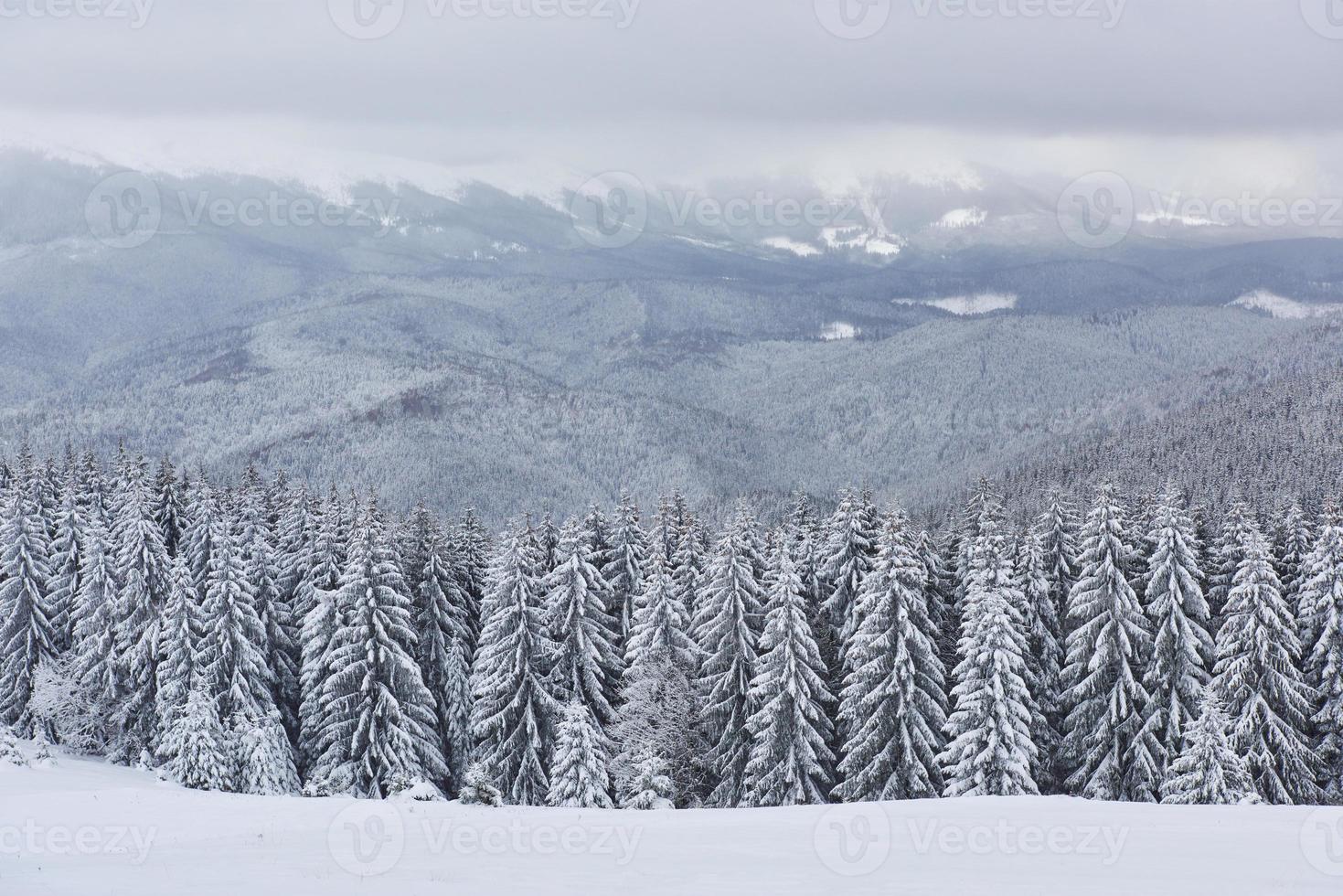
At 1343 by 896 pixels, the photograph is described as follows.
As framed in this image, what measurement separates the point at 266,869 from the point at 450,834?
401cm

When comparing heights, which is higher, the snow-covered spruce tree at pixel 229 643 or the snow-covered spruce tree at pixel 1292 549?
the snow-covered spruce tree at pixel 1292 549

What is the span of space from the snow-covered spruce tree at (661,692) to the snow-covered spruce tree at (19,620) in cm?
2651

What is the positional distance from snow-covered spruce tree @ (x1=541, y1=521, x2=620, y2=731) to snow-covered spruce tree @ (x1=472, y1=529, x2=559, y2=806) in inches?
25.4

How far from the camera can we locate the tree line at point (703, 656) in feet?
126

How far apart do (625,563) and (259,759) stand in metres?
17.8

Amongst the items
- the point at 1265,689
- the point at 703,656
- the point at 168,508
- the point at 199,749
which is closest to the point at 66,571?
the point at 168,508

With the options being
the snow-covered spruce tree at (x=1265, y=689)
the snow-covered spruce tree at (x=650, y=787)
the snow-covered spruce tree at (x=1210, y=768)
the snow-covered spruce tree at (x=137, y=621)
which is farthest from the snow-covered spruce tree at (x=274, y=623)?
the snow-covered spruce tree at (x=1265, y=689)

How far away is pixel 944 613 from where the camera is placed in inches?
1785

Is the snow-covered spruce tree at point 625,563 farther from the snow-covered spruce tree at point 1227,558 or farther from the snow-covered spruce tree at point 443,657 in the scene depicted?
the snow-covered spruce tree at point 1227,558

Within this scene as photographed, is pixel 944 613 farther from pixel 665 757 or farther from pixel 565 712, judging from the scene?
pixel 565 712

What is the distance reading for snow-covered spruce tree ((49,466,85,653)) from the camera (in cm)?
4812

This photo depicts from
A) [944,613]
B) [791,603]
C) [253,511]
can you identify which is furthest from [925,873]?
[253,511]

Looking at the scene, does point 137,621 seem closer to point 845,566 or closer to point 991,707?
point 845,566

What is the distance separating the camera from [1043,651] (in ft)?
142
